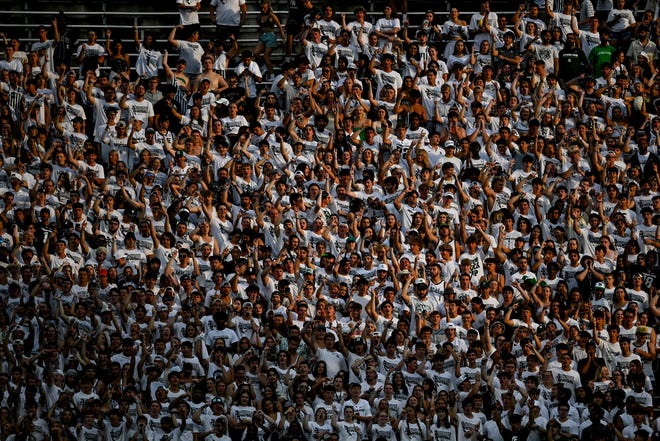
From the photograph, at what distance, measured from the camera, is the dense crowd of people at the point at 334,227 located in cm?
2531

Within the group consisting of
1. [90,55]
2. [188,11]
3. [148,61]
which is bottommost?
[148,61]

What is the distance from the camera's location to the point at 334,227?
27.8 m

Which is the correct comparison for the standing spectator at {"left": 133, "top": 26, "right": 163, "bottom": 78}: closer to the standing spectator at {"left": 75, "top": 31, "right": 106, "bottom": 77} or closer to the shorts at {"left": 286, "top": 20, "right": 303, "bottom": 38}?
the standing spectator at {"left": 75, "top": 31, "right": 106, "bottom": 77}

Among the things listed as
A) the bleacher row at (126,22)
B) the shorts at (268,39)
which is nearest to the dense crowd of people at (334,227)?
the shorts at (268,39)

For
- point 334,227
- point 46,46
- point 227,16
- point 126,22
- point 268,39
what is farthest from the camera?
point 126,22

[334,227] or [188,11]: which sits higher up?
[188,11]

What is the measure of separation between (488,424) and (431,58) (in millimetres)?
8134

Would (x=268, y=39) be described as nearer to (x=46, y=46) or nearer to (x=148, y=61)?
(x=148, y=61)

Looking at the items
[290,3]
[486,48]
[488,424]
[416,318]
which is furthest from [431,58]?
[488,424]

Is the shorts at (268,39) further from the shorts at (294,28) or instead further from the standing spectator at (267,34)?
the shorts at (294,28)

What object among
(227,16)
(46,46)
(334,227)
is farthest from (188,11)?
(334,227)

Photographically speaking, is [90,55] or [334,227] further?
[90,55]

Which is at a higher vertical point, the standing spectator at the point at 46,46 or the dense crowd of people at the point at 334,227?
the standing spectator at the point at 46,46

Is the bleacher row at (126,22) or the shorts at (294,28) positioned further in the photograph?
the bleacher row at (126,22)
